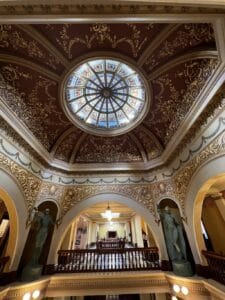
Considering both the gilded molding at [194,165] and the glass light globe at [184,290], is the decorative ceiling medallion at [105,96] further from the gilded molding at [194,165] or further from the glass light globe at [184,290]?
the glass light globe at [184,290]

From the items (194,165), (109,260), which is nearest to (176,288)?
(109,260)

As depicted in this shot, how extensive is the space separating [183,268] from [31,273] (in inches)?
180

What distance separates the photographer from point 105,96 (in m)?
5.54

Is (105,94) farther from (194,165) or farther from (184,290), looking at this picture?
(184,290)

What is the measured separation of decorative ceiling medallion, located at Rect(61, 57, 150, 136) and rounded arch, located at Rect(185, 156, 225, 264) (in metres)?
2.65

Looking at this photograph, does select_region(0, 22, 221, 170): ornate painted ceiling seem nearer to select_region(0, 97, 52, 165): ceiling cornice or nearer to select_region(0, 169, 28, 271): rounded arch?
select_region(0, 97, 52, 165): ceiling cornice

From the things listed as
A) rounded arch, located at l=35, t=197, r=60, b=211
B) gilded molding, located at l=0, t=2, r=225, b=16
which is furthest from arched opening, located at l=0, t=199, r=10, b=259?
gilded molding, located at l=0, t=2, r=225, b=16

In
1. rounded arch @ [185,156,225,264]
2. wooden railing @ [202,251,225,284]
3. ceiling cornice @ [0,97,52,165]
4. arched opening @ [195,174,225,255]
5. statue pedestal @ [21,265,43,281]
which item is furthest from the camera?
arched opening @ [195,174,225,255]

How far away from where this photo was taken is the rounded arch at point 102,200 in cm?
561

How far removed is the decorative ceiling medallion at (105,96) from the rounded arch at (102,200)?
8.60 feet

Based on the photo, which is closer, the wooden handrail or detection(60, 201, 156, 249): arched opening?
the wooden handrail

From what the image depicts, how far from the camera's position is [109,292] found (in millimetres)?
4895

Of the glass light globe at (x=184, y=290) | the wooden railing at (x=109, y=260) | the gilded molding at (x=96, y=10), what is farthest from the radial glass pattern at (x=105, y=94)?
the glass light globe at (x=184, y=290)

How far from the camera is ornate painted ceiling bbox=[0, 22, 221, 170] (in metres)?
3.52
